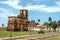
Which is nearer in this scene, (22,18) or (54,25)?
(22,18)

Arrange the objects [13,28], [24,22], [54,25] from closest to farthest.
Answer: [13,28], [24,22], [54,25]

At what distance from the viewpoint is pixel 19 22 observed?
10538 cm

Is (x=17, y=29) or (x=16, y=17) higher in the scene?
(x=16, y=17)

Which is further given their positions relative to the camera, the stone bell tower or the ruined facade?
the stone bell tower

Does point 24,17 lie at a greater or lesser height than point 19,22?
greater

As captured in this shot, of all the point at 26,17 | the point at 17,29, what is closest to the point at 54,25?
the point at 26,17

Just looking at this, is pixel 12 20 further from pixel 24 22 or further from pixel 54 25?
pixel 54 25

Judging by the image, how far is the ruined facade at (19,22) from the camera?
102 m

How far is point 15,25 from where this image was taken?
103m

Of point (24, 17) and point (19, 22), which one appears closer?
point (19, 22)

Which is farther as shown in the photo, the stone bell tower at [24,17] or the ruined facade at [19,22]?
the stone bell tower at [24,17]

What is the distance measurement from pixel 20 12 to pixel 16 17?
790cm

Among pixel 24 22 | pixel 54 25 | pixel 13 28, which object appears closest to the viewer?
pixel 13 28

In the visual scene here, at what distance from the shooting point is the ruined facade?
102m
